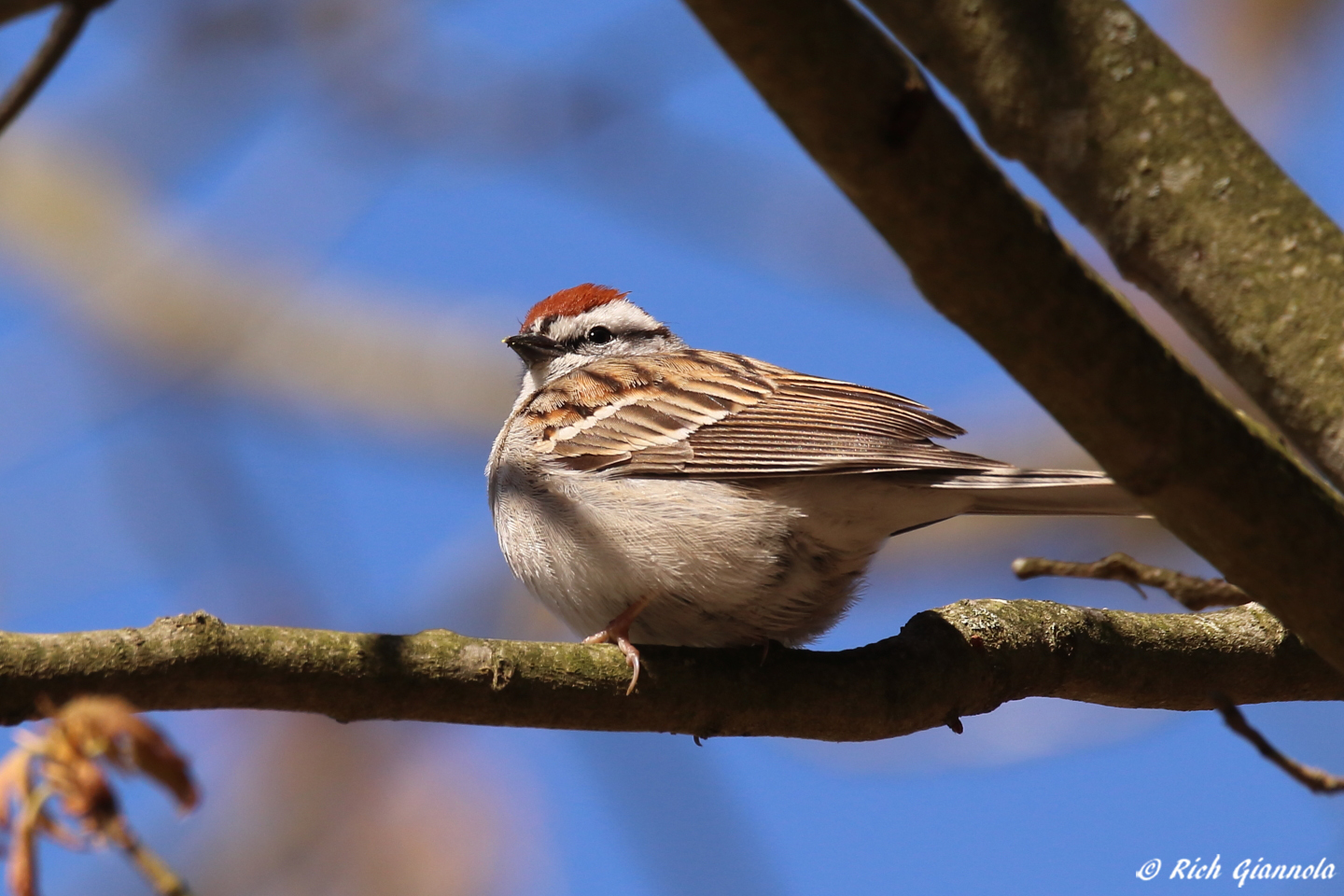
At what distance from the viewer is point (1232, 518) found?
2.21 m

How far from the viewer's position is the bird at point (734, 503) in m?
3.64

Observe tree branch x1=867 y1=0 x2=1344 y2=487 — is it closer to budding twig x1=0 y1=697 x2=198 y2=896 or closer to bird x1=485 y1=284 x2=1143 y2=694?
bird x1=485 y1=284 x2=1143 y2=694

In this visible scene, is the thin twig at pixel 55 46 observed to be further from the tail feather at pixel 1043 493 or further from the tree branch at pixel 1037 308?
the tail feather at pixel 1043 493

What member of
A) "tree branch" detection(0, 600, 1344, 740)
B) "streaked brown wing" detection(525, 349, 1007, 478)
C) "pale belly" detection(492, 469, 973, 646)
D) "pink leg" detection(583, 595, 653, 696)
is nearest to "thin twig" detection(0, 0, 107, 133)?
"tree branch" detection(0, 600, 1344, 740)

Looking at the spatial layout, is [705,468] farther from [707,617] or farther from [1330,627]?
[1330,627]

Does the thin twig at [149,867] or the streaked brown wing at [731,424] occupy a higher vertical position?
the streaked brown wing at [731,424]

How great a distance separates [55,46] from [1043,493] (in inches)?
101

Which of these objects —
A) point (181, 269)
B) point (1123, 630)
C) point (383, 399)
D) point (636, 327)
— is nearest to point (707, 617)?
point (1123, 630)

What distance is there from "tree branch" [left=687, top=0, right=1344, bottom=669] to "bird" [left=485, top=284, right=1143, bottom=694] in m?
0.95

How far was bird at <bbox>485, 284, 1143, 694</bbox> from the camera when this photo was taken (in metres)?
3.64

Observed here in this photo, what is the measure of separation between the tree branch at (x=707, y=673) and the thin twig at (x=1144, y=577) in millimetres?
107

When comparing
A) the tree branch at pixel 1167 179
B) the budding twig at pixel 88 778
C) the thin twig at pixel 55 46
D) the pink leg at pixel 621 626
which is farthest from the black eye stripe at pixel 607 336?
the budding twig at pixel 88 778

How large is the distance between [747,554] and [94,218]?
695 cm

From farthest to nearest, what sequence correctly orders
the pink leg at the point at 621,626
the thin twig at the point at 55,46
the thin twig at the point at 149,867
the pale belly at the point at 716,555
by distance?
1. the pale belly at the point at 716,555
2. the pink leg at the point at 621,626
3. the thin twig at the point at 55,46
4. the thin twig at the point at 149,867
